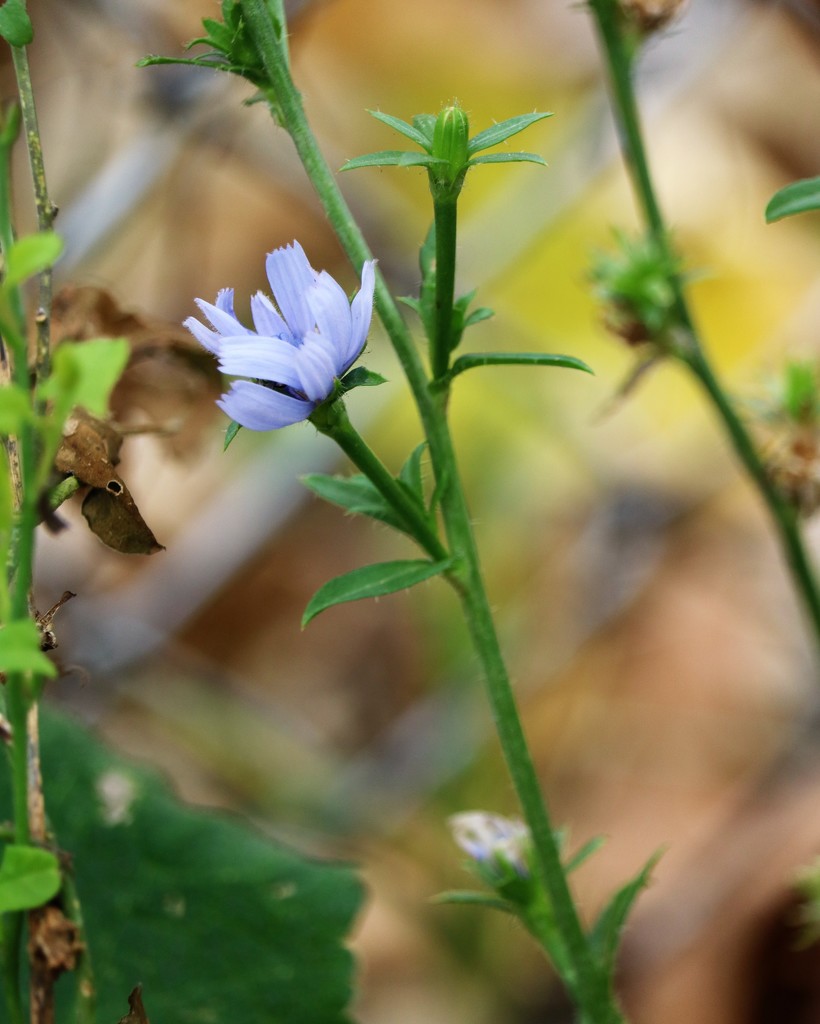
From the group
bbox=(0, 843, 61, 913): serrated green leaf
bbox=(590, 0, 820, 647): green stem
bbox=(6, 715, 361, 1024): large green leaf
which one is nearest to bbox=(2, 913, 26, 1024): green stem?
bbox=(0, 843, 61, 913): serrated green leaf

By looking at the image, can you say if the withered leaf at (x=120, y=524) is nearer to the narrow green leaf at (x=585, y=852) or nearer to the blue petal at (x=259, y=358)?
the blue petal at (x=259, y=358)

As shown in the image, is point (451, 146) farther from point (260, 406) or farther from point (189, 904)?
point (189, 904)

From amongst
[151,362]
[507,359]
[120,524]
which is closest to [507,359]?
[507,359]

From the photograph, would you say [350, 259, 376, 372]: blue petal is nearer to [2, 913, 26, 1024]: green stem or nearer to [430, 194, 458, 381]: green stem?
[430, 194, 458, 381]: green stem

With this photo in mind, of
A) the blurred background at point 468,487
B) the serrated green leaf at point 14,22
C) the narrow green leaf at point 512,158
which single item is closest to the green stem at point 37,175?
the serrated green leaf at point 14,22

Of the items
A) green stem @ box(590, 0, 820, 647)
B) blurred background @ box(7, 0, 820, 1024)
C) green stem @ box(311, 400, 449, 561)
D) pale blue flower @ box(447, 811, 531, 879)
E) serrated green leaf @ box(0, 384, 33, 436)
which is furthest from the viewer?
blurred background @ box(7, 0, 820, 1024)

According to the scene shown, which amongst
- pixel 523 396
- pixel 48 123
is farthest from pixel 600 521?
pixel 48 123
